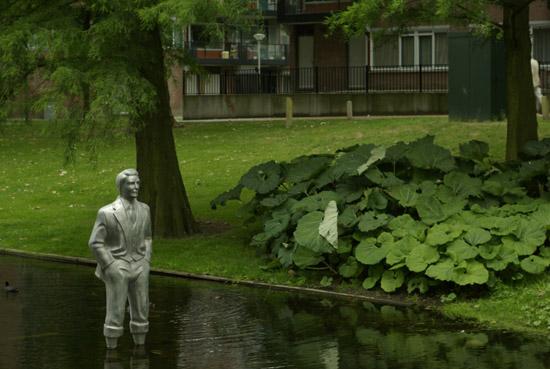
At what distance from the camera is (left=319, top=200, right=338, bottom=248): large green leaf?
1755 cm

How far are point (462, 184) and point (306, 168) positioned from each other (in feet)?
8.65

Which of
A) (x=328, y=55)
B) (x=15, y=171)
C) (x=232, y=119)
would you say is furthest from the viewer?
(x=328, y=55)

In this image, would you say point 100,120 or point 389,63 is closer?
point 100,120

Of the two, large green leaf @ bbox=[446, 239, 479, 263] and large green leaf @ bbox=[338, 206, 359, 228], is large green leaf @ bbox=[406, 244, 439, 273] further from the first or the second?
large green leaf @ bbox=[338, 206, 359, 228]

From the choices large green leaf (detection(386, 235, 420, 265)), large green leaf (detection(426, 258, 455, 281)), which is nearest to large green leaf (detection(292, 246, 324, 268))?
large green leaf (detection(386, 235, 420, 265))

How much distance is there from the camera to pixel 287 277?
1823cm

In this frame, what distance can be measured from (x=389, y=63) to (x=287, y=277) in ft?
127

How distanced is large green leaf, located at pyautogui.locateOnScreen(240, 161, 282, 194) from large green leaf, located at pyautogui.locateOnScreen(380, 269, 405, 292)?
137 inches

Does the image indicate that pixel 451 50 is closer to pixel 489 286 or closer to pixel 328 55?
pixel 489 286

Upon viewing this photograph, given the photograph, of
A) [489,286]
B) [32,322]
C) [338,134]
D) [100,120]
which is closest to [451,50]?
[338,134]

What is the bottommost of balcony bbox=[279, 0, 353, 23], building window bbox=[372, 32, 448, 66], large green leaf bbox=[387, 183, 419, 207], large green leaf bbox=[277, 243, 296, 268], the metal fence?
large green leaf bbox=[277, 243, 296, 268]

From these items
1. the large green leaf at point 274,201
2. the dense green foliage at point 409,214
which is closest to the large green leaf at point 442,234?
the dense green foliage at point 409,214

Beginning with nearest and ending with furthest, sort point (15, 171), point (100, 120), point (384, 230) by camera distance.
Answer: point (384, 230) → point (100, 120) → point (15, 171)

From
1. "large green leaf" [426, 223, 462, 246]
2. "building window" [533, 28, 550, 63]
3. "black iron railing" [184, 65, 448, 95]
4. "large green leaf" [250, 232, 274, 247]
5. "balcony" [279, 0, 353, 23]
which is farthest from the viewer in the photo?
"balcony" [279, 0, 353, 23]
